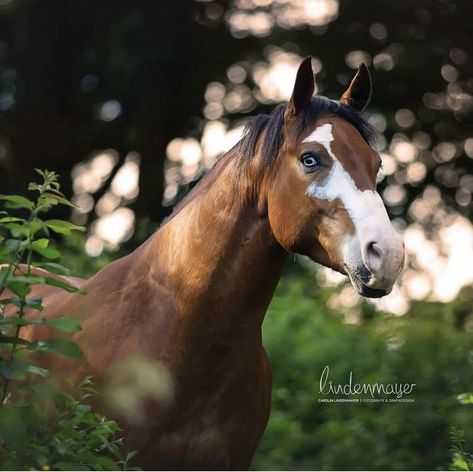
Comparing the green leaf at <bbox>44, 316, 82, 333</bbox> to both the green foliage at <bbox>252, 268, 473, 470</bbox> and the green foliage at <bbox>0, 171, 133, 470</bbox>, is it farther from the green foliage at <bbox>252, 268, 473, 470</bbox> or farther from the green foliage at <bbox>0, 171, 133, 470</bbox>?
the green foliage at <bbox>252, 268, 473, 470</bbox>

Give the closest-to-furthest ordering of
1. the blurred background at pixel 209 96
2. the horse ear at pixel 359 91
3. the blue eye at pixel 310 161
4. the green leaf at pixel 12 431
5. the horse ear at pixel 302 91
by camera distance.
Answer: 1. the green leaf at pixel 12 431
2. the blue eye at pixel 310 161
3. the horse ear at pixel 302 91
4. the horse ear at pixel 359 91
5. the blurred background at pixel 209 96

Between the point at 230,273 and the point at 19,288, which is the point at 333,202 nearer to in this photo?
the point at 230,273

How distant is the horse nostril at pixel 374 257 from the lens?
A: 299 centimetres

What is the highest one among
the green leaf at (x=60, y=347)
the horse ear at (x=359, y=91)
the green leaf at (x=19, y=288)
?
the green leaf at (x=19, y=288)

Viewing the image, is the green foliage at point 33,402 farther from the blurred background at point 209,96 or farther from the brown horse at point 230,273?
the blurred background at point 209,96

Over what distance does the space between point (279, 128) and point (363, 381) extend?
123 inches

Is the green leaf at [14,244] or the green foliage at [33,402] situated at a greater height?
the green leaf at [14,244]

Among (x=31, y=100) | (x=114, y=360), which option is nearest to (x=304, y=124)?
(x=114, y=360)

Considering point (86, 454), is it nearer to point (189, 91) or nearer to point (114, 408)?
point (114, 408)

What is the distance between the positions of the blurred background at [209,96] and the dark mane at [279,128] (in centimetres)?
421

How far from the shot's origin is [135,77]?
862 cm

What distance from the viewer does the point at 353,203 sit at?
315 centimetres

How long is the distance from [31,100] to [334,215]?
6.03 m

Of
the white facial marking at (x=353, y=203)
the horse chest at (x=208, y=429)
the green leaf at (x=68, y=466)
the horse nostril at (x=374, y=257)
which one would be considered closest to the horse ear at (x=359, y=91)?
the white facial marking at (x=353, y=203)
